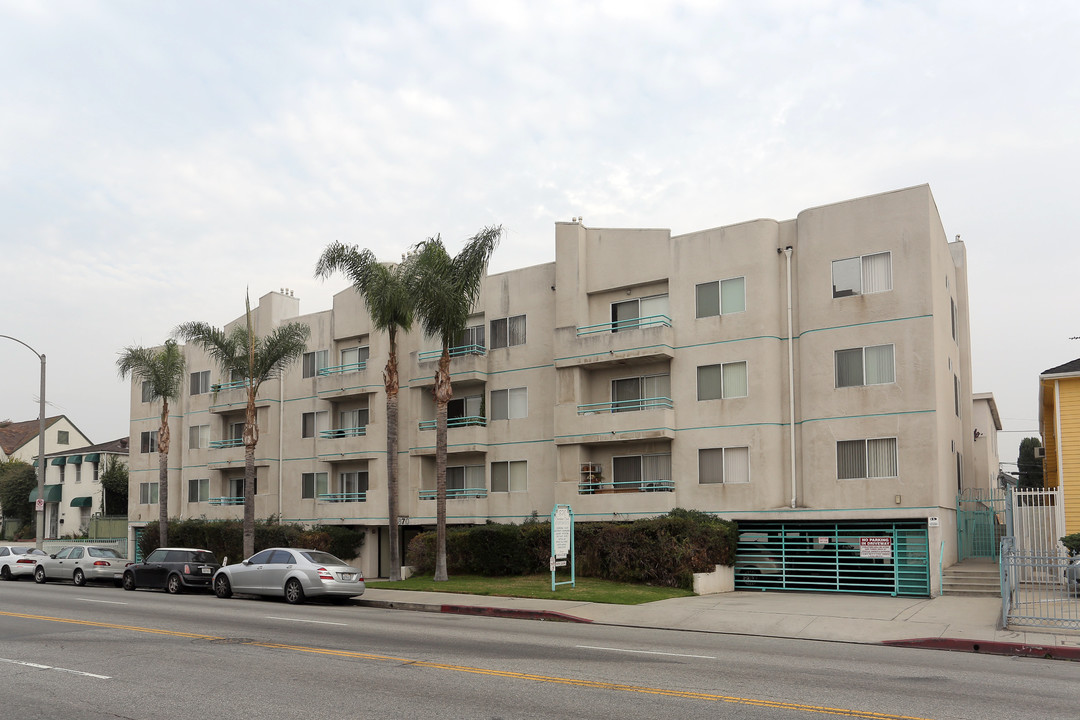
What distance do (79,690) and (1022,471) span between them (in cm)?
8470

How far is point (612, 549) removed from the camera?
2850 cm

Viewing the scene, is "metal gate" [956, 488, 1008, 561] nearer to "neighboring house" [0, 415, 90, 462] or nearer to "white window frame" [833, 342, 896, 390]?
"white window frame" [833, 342, 896, 390]

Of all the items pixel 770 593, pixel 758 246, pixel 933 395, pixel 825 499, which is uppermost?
pixel 758 246

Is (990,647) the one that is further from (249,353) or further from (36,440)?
(36,440)

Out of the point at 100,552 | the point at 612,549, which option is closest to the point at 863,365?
the point at 612,549

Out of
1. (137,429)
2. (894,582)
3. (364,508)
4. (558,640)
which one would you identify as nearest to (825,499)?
(894,582)

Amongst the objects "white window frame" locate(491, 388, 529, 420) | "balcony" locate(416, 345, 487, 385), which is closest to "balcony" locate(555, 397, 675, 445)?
"white window frame" locate(491, 388, 529, 420)

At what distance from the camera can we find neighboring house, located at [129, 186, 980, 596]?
91.1 ft

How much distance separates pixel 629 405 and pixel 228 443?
22.6 m

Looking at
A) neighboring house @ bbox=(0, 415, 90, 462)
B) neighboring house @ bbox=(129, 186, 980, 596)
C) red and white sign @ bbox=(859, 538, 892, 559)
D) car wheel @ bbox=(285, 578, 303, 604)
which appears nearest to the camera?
car wheel @ bbox=(285, 578, 303, 604)

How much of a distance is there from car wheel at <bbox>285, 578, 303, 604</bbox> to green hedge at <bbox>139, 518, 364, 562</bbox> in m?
13.8

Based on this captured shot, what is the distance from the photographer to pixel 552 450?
34.5m

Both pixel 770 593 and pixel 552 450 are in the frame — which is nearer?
pixel 770 593

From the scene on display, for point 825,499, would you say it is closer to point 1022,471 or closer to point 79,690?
point 79,690
